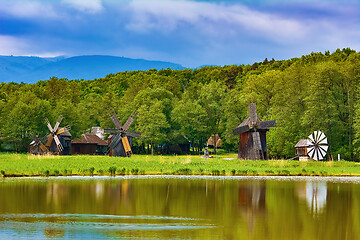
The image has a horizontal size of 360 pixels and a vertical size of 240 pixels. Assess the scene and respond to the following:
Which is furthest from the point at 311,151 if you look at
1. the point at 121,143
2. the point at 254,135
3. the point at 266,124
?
the point at 121,143

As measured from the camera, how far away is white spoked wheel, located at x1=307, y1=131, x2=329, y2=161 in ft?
239

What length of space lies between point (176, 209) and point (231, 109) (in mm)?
71747

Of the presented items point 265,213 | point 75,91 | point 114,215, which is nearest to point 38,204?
point 114,215

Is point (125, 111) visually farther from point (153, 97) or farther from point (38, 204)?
point (38, 204)

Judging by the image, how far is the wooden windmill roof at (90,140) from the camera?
103750 millimetres

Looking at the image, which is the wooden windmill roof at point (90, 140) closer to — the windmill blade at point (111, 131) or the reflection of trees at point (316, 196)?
the windmill blade at point (111, 131)

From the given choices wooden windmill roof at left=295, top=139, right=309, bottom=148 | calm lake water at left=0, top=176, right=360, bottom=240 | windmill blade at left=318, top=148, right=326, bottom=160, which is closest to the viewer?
calm lake water at left=0, top=176, right=360, bottom=240

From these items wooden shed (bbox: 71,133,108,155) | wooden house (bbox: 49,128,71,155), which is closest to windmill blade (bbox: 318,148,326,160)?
wooden house (bbox: 49,128,71,155)

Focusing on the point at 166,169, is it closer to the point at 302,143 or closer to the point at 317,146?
the point at 317,146

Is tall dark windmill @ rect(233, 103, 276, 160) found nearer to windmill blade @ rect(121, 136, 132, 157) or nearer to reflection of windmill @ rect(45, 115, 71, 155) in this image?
windmill blade @ rect(121, 136, 132, 157)

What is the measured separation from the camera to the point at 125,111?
4156 inches

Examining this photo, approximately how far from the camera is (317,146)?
240 feet

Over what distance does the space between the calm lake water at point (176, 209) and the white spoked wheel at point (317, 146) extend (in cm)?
3015

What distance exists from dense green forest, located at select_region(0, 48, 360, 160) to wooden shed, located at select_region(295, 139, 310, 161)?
2059 millimetres
